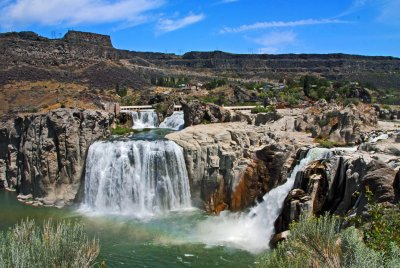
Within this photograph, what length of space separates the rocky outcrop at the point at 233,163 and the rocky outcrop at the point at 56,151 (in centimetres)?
566

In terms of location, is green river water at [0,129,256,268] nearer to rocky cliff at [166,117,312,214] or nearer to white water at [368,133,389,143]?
rocky cliff at [166,117,312,214]

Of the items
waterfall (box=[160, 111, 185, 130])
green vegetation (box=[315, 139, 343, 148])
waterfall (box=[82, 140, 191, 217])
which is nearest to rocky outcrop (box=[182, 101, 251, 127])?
waterfall (box=[160, 111, 185, 130])

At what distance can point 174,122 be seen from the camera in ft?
131

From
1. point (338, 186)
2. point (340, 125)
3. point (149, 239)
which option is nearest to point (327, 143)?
point (340, 125)

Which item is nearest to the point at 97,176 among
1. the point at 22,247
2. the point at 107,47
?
the point at 22,247

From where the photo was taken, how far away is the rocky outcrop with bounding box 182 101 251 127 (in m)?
33.7

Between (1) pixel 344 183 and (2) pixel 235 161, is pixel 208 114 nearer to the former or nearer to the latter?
(2) pixel 235 161

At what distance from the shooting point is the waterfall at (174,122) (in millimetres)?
39131

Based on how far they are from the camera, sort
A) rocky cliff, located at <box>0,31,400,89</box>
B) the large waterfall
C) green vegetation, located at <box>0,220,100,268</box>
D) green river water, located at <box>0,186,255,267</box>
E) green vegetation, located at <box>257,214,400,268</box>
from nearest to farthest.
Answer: green vegetation, located at <box>257,214,400,268</box>, green vegetation, located at <box>0,220,100,268</box>, green river water, located at <box>0,186,255,267</box>, the large waterfall, rocky cliff, located at <box>0,31,400,89</box>

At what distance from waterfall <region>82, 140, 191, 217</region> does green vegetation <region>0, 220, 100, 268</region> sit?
54.1 feet

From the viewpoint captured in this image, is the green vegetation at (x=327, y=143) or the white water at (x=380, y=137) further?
the green vegetation at (x=327, y=143)

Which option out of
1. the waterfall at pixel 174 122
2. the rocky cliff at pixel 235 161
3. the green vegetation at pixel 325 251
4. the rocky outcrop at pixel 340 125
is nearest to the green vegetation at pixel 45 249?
the green vegetation at pixel 325 251

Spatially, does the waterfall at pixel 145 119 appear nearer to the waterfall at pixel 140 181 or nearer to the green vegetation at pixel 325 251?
the waterfall at pixel 140 181

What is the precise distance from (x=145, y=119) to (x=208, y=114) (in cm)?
986
